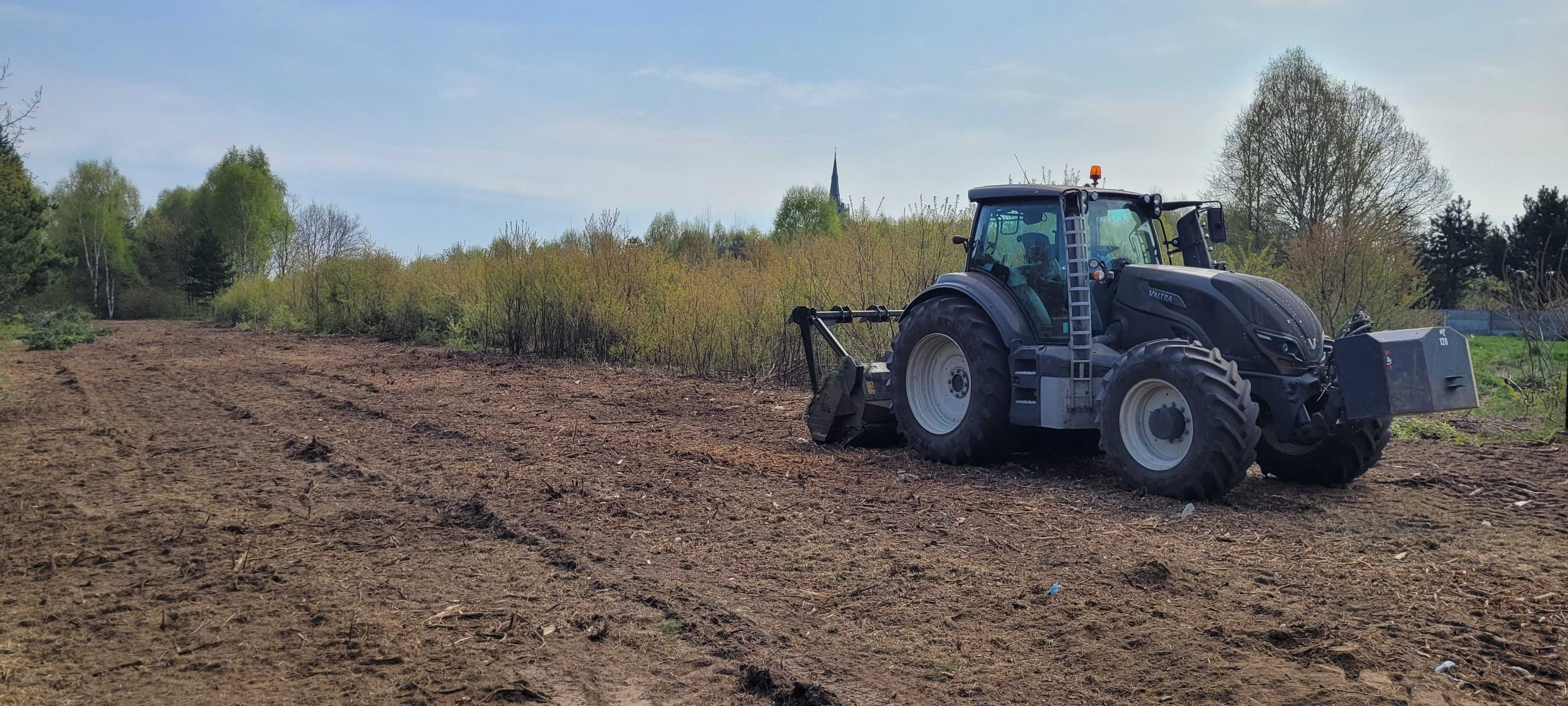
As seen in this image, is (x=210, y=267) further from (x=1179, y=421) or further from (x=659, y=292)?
(x=1179, y=421)

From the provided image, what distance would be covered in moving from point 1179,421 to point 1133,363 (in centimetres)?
43

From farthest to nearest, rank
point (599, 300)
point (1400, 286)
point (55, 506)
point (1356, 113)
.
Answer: point (1356, 113) → point (599, 300) → point (1400, 286) → point (55, 506)

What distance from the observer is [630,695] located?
3.40 meters

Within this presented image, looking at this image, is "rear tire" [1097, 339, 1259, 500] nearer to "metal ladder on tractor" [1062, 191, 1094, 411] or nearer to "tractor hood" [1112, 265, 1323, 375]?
"metal ladder on tractor" [1062, 191, 1094, 411]

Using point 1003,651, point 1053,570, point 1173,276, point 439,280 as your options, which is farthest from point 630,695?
point 439,280

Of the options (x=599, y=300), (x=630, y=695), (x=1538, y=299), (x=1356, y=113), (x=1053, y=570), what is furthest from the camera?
(x=1356, y=113)

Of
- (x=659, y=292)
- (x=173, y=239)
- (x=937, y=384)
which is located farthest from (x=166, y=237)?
(x=937, y=384)

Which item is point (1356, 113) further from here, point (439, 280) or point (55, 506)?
point (55, 506)

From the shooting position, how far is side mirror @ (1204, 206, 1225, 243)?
7.57m

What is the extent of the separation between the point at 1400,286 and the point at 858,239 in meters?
7.45

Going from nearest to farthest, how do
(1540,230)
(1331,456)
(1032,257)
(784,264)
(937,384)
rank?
(1331,456) < (1032,257) < (937,384) < (784,264) < (1540,230)

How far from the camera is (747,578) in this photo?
4672 millimetres

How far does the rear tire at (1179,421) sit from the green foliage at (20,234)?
53.9ft

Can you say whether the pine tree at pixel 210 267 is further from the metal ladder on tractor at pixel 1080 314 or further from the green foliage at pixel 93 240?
the metal ladder on tractor at pixel 1080 314
